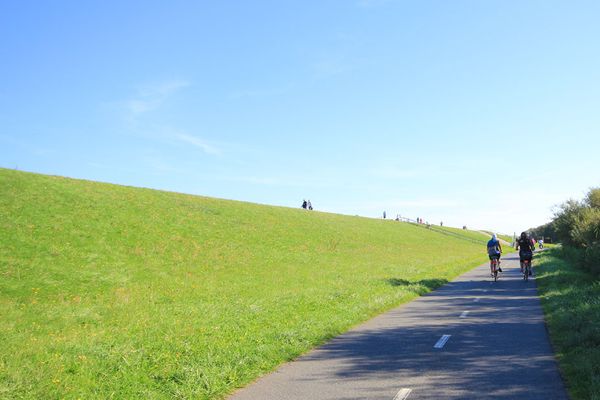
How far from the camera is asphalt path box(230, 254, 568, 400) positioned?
6097 millimetres

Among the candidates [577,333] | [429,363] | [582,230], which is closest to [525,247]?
[582,230]

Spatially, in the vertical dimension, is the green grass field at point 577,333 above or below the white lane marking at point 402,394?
above

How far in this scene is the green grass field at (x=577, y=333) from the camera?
6.11m

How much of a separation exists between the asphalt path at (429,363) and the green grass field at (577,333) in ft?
0.66

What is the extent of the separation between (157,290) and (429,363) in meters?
13.4

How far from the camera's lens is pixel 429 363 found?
7.47m

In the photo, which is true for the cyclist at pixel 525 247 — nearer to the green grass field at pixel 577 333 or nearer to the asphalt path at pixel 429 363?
the green grass field at pixel 577 333

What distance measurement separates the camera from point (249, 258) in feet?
90.7

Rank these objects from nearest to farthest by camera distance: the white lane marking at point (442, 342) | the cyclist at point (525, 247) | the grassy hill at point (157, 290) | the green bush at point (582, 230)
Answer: the grassy hill at point (157, 290)
the white lane marking at point (442, 342)
the green bush at point (582, 230)
the cyclist at point (525, 247)

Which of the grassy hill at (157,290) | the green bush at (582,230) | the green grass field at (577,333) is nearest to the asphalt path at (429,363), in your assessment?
the green grass field at (577,333)

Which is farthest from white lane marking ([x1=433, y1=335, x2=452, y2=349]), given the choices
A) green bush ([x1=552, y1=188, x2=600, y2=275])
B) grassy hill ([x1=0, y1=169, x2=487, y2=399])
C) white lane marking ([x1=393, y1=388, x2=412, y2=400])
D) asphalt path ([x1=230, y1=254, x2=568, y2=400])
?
green bush ([x1=552, y1=188, x2=600, y2=275])

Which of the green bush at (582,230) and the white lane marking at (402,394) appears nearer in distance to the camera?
the white lane marking at (402,394)

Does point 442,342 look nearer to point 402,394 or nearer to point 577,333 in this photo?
point 577,333

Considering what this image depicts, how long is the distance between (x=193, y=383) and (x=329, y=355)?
2628mm
